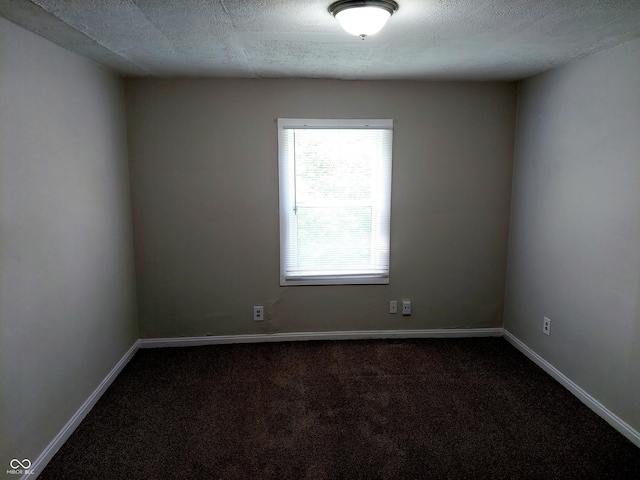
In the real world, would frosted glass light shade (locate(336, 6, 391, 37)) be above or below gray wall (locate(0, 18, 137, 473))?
above

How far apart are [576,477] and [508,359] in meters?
1.39

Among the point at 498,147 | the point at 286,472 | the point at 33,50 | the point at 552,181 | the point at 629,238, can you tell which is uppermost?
the point at 33,50

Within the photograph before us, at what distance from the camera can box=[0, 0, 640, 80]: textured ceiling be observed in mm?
1952

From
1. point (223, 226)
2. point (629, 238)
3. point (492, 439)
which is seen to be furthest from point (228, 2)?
point (492, 439)

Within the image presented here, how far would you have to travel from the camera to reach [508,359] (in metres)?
3.52

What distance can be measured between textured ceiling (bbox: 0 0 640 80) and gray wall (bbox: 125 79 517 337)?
340mm

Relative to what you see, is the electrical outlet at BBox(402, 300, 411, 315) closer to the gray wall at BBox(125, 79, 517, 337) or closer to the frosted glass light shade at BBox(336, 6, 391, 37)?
the gray wall at BBox(125, 79, 517, 337)

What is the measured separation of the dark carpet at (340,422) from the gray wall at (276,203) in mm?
397

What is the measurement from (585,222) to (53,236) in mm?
3283

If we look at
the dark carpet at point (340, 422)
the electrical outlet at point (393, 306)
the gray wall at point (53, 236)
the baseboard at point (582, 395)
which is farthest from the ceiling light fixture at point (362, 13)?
the baseboard at point (582, 395)

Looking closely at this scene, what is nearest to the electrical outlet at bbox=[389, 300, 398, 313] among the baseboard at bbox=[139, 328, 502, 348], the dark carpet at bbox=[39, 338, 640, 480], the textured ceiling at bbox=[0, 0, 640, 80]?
the baseboard at bbox=[139, 328, 502, 348]

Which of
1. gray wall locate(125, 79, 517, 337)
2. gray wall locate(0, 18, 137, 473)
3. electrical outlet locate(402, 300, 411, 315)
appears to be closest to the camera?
gray wall locate(0, 18, 137, 473)

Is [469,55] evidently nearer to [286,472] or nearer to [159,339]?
[286,472]

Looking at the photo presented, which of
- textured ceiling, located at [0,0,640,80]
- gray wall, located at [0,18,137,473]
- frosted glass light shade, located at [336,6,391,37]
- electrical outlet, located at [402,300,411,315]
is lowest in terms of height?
electrical outlet, located at [402,300,411,315]
